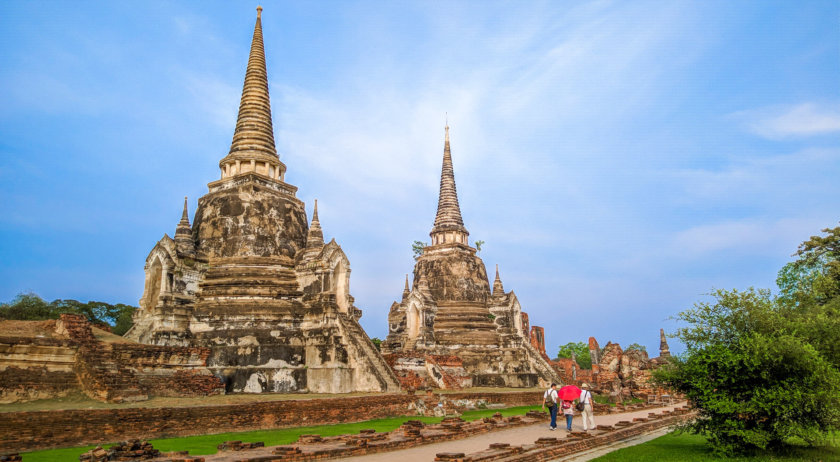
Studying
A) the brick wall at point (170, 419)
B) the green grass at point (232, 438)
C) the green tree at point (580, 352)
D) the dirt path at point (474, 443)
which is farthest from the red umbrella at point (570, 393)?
the green tree at point (580, 352)

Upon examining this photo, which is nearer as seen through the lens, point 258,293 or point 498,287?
point 258,293

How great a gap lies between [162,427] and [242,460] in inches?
200

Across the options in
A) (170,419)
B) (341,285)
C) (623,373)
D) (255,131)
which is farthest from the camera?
(623,373)

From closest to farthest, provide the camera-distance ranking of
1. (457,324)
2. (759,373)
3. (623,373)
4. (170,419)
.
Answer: (759,373) → (170,419) → (457,324) → (623,373)

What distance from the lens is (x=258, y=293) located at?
21.3 meters

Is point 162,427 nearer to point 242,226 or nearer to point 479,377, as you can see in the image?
point 242,226

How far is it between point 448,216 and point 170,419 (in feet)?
80.3

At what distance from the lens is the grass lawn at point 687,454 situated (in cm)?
1091

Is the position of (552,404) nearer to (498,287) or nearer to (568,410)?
(568,410)

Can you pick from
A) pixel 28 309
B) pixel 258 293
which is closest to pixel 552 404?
pixel 258 293

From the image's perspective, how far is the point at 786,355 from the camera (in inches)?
434

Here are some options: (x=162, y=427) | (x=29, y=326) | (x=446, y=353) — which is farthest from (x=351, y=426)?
(x=446, y=353)

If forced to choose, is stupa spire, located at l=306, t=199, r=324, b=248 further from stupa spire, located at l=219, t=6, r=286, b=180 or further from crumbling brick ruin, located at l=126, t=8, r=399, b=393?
stupa spire, located at l=219, t=6, r=286, b=180

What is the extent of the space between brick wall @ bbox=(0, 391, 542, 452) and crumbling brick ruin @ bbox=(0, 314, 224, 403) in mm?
2505
